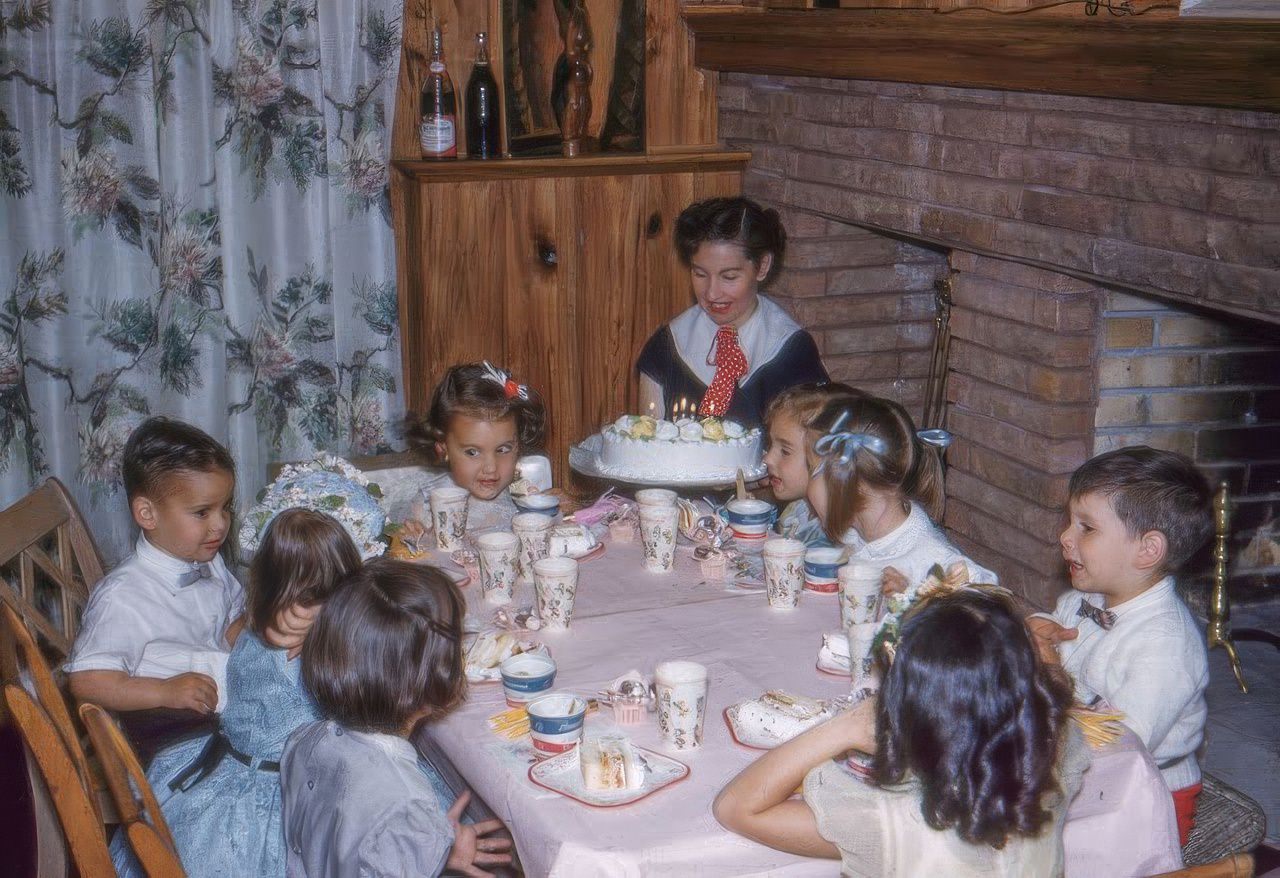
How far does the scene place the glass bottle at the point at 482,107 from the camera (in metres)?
4.14

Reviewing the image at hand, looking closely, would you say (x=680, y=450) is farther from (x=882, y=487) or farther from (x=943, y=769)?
(x=943, y=769)

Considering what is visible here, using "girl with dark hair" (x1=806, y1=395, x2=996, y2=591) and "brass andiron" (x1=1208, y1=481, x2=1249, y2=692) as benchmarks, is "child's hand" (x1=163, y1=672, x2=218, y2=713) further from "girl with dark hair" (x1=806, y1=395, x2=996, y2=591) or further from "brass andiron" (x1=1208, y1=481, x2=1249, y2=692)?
"brass andiron" (x1=1208, y1=481, x2=1249, y2=692)

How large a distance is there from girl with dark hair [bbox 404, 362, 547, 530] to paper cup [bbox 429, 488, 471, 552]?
0.74 feet

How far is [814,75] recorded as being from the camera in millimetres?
3824

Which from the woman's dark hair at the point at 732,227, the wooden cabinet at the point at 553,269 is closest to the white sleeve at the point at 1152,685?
the woman's dark hair at the point at 732,227

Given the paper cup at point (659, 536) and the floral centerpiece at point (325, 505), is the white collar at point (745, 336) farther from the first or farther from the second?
the floral centerpiece at point (325, 505)

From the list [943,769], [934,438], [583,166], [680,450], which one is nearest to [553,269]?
[583,166]

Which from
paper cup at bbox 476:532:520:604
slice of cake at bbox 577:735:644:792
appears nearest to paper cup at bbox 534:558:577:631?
paper cup at bbox 476:532:520:604

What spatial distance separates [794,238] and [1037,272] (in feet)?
3.61

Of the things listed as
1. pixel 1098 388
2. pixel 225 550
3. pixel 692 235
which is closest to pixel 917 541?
pixel 1098 388

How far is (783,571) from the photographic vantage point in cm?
248

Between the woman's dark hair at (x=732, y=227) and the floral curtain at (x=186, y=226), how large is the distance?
1.01 metres

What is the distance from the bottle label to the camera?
4.06m

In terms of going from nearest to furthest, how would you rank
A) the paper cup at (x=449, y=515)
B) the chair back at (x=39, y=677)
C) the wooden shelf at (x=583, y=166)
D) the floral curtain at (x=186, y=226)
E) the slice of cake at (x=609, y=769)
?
the slice of cake at (x=609, y=769)
the chair back at (x=39, y=677)
the paper cup at (x=449, y=515)
the floral curtain at (x=186, y=226)
the wooden shelf at (x=583, y=166)
